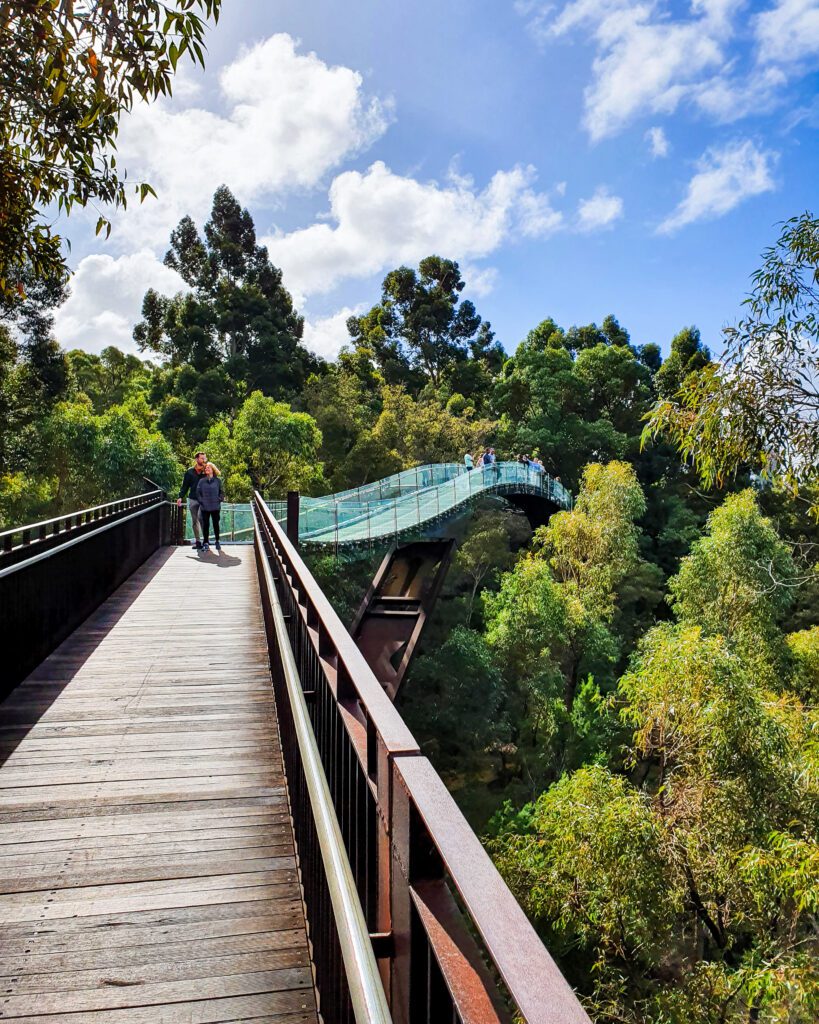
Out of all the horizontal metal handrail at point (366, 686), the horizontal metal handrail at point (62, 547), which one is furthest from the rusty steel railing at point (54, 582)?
the horizontal metal handrail at point (366, 686)

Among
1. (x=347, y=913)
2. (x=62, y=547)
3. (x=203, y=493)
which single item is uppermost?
(x=203, y=493)

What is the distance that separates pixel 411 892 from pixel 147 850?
90.5 inches

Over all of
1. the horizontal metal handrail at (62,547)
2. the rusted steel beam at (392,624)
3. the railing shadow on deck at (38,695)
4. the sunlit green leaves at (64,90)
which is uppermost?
the sunlit green leaves at (64,90)

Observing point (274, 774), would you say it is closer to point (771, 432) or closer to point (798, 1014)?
point (771, 432)

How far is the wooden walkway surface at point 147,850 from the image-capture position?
7.76ft

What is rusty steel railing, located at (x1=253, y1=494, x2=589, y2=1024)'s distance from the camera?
0.89 metres

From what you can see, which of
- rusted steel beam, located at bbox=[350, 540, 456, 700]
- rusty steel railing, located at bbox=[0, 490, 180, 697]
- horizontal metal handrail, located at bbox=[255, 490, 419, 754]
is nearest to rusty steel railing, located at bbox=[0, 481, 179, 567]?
rusty steel railing, located at bbox=[0, 490, 180, 697]

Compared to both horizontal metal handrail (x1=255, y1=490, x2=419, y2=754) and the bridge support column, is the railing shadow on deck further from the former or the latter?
the bridge support column

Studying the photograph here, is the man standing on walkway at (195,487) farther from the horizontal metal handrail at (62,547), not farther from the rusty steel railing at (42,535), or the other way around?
the horizontal metal handrail at (62,547)

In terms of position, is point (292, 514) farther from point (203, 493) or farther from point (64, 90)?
point (64, 90)

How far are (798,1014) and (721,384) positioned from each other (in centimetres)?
746

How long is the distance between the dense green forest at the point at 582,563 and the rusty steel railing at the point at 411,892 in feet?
17.8

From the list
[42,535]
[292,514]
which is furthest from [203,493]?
[42,535]

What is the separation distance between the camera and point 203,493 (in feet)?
39.2
